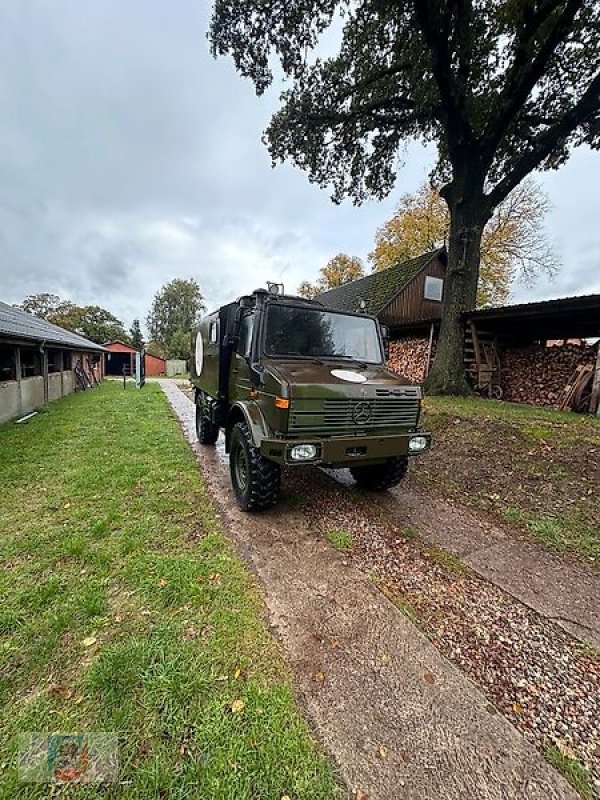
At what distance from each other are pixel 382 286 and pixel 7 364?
630 inches

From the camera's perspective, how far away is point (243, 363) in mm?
4176

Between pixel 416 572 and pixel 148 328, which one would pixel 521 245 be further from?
pixel 148 328

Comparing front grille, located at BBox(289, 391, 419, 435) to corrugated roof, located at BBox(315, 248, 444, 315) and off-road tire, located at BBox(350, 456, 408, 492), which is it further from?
corrugated roof, located at BBox(315, 248, 444, 315)

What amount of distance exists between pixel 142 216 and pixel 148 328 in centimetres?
2976

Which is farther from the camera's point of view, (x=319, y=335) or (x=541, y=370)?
(x=541, y=370)

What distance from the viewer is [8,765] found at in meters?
1.44

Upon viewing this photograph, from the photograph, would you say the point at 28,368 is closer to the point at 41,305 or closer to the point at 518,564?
the point at 518,564

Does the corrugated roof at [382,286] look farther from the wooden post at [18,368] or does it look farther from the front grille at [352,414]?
the front grille at [352,414]

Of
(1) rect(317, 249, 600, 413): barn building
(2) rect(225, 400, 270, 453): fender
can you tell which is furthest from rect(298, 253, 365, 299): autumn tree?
(2) rect(225, 400, 270, 453): fender

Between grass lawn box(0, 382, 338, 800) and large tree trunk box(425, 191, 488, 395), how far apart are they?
7637 mm

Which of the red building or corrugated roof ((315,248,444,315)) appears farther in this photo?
the red building

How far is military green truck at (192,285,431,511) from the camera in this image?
326cm

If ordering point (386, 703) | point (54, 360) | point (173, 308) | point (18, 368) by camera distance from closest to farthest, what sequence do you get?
point (386, 703) < point (18, 368) < point (54, 360) < point (173, 308)

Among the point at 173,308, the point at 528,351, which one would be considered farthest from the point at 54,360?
the point at 173,308
